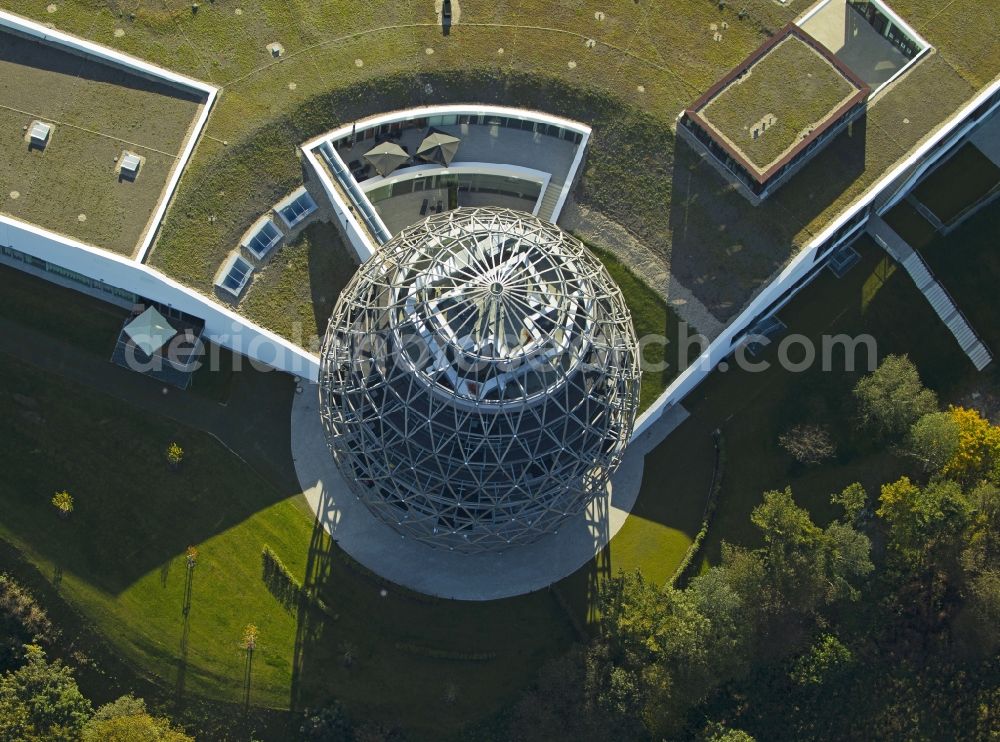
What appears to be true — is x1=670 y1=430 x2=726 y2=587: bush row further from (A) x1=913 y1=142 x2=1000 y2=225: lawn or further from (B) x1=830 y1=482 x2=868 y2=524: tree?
(A) x1=913 y1=142 x2=1000 y2=225: lawn

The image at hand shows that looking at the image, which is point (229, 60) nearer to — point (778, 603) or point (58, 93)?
point (58, 93)

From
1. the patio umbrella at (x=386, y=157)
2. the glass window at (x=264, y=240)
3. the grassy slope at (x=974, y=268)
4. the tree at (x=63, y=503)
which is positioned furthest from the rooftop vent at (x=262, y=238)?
the grassy slope at (x=974, y=268)

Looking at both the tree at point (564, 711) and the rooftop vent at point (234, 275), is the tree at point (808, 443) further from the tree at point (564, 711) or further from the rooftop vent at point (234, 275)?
the rooftop vent at point (234, 275)

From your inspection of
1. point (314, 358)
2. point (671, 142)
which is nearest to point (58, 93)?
point (314, 358)

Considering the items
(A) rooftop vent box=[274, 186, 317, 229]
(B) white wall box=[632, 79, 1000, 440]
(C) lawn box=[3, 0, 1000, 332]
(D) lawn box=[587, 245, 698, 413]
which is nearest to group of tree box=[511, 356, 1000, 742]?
(B) white wall box=[632, 79, 1000, 440]

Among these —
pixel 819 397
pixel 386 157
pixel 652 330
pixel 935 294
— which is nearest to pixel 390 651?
pixel 652 330

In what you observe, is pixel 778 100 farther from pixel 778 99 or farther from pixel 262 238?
pixel 262 238
